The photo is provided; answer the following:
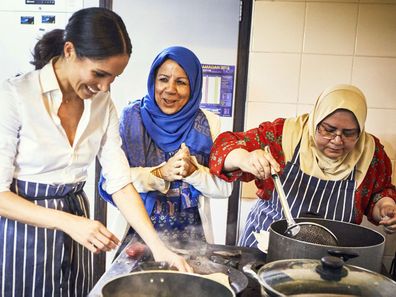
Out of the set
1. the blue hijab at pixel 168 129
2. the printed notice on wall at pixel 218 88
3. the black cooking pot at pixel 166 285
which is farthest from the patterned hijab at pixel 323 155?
the printed notice on wall at pixel 218 88

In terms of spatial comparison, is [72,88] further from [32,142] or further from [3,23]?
[3,23]

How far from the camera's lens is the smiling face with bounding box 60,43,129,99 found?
1140 mm

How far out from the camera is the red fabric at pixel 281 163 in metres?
1.43

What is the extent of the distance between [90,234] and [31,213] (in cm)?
17

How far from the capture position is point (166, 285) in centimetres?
80

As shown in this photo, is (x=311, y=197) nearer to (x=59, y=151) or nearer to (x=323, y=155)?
(x=323, y=155)

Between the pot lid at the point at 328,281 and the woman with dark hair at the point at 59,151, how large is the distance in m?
0.41

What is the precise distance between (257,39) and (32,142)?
3.83 feet

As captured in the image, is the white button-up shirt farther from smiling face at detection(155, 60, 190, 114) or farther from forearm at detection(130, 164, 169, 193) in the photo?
smiling face at detection(155, 60, 190, 114)

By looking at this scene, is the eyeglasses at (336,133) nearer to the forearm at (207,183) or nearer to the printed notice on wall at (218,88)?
the forearm at (207,183)

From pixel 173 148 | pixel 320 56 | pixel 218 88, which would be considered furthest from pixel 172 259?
pixel 218 88

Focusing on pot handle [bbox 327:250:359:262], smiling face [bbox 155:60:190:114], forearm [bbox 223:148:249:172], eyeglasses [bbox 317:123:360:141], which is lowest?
pot handle [bbox 327:250:359:262]

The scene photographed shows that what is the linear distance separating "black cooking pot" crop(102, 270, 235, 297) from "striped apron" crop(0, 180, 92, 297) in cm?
53

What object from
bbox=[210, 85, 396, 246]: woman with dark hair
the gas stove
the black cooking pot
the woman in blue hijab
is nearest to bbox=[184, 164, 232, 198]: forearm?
the woman in blue hijab
